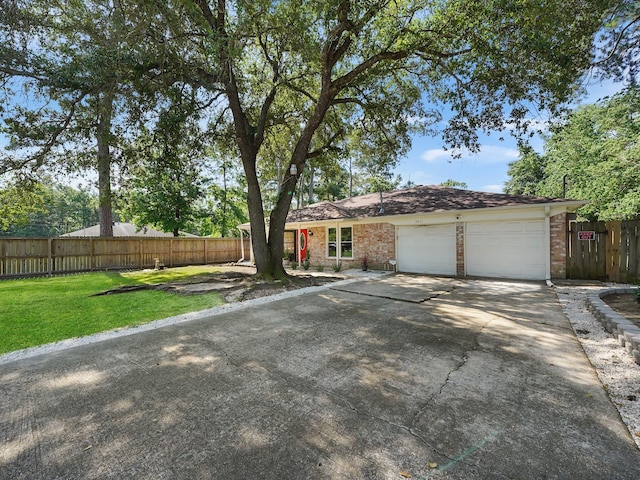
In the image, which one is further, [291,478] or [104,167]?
[104,167]

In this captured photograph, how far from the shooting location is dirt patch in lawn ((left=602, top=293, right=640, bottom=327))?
4.69 meters

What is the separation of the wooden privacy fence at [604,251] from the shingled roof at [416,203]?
0.96 m

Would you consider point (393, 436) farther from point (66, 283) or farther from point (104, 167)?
point (66, 283)

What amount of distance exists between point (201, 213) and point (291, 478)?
70.8 ft

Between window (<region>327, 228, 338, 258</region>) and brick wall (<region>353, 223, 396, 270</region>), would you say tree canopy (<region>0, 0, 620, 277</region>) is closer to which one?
brick wall (<region>353, 223, 396, 270</region>)

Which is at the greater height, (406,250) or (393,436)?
(406,250)

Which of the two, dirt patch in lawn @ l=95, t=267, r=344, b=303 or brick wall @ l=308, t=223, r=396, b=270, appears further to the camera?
brick wall @ l=308, t=223, r=396, b=270

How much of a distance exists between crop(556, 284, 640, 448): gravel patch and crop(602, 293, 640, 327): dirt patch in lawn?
42 cm

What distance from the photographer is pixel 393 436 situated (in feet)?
7.05

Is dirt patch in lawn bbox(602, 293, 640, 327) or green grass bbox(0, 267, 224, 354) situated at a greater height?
dirt patch in lawn bbox(602, 293, 640, 327)

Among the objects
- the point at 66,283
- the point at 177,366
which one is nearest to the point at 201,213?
the point at 66,283

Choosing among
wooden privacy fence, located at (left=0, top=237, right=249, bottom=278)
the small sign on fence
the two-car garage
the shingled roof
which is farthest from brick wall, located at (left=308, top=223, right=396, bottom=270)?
wooden privacy fence, located at (left=0, top=237, right=249, bottom=278)

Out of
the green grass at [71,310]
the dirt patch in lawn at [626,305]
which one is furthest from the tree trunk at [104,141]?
the dirt patch in lawn at [626,305]

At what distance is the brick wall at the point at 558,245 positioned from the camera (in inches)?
339
